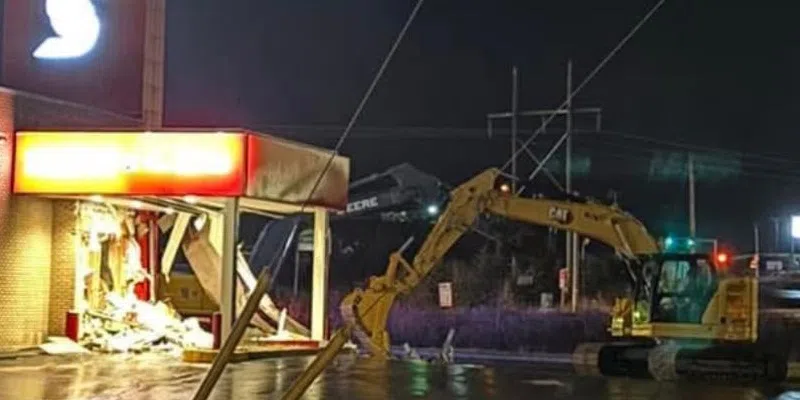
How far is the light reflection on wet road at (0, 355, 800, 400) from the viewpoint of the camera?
61.1 ft

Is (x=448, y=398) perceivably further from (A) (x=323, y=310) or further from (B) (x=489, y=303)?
(B) (x=489, y=303)

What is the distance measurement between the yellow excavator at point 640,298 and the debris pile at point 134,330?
3469mm

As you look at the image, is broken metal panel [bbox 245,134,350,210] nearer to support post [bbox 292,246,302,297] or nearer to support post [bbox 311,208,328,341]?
support post [bbox 311,208,328,341]

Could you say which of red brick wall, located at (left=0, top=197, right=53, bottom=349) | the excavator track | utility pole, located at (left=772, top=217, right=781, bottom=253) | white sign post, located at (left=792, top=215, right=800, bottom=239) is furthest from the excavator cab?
white sign post, located at (left=792, top=215, right=800, bottom=239)

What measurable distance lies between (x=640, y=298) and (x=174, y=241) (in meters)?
10.9

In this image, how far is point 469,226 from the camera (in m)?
28.6

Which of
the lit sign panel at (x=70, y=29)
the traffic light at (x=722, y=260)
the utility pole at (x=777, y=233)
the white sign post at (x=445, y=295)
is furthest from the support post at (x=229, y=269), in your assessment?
the utility pole at (x=777, y=233)

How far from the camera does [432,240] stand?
93.5ft

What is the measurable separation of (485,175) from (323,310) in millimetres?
5460

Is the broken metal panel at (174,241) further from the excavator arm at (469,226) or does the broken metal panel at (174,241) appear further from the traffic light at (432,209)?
the traffic light at (432,209)

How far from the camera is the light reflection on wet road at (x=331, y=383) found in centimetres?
1862

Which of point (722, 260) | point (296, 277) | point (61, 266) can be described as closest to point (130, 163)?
point (61, 266)

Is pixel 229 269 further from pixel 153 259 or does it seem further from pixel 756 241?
pixel 756 241

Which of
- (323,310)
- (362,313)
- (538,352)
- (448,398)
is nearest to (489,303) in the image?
(538,352)
